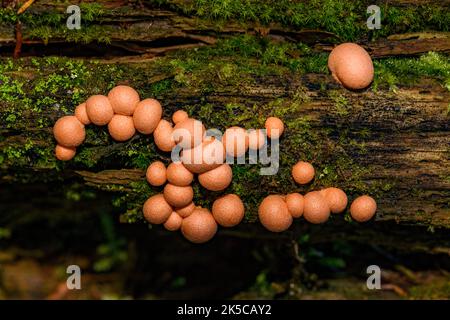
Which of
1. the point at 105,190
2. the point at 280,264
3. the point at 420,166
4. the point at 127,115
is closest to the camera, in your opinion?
the point at 127,115

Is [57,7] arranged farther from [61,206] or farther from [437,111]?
[437,111]

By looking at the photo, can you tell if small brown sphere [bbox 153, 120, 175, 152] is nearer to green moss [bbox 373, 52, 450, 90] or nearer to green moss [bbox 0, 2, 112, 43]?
green moss [bbox 0, 2, 112, 43]

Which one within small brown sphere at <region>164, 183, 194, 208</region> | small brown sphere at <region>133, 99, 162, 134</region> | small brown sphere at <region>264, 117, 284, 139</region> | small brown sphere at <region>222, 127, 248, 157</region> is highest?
small brown sphere at <region>133, 99, 162, 134</region>

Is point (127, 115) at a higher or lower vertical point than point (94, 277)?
higher

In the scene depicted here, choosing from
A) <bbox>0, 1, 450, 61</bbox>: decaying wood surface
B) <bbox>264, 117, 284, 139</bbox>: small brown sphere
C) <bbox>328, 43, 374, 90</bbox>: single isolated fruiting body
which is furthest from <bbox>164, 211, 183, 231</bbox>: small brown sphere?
<bbox>328, 43, 374, 90</bbox>: single isolated fruiting body

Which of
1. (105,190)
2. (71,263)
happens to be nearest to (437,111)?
(105,190)

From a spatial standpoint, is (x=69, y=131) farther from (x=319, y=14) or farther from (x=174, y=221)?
(x=319, y=14)
